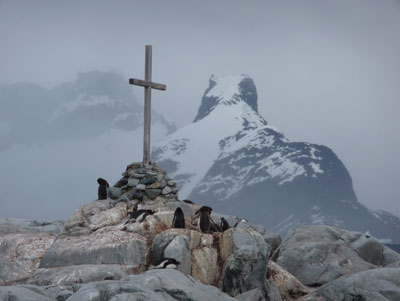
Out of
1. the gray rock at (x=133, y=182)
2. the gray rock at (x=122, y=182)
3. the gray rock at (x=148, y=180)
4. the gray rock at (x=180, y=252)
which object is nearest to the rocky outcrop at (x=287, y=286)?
the gray rock at (x=180, y=252)

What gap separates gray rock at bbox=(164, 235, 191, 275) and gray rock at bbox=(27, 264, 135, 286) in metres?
1.82

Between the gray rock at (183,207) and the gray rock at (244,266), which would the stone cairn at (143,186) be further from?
the gray rock at (244,266)

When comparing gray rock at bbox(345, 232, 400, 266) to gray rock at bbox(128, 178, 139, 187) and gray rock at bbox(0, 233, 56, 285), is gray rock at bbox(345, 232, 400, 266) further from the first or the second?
gray rock at bbox(0, 233, 56, 285)

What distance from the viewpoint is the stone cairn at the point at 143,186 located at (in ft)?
73.8

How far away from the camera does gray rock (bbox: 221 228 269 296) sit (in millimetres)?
18031

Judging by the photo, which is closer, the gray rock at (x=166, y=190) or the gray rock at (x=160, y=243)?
the gray rock at (x=160, y=243)

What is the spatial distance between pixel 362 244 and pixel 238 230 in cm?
1179

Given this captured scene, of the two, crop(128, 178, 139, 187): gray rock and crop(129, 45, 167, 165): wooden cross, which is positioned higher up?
crop(129, 45, 167, 165): wooden cross

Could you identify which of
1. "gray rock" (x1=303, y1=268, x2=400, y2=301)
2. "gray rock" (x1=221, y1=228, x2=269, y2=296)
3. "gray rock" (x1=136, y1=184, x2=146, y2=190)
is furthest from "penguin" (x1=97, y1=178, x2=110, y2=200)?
"gray rock" (x1=303, y1=268, x2=400, y2=301)

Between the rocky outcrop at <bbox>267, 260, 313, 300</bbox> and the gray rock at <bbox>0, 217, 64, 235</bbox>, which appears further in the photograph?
the gray rock at <bbox>0, 217, 64, 235</bbox>

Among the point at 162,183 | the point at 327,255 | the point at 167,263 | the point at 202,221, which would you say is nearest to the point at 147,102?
the point at 162,183

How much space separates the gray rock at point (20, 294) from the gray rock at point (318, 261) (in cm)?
1439

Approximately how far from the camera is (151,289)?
494 inches

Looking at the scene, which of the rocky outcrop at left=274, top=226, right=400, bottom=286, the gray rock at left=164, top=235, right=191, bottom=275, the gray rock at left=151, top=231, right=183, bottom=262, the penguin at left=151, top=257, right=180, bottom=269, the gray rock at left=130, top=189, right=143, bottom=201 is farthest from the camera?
the rocky outcrop at left=274, top=226, right=400, bottom=286
